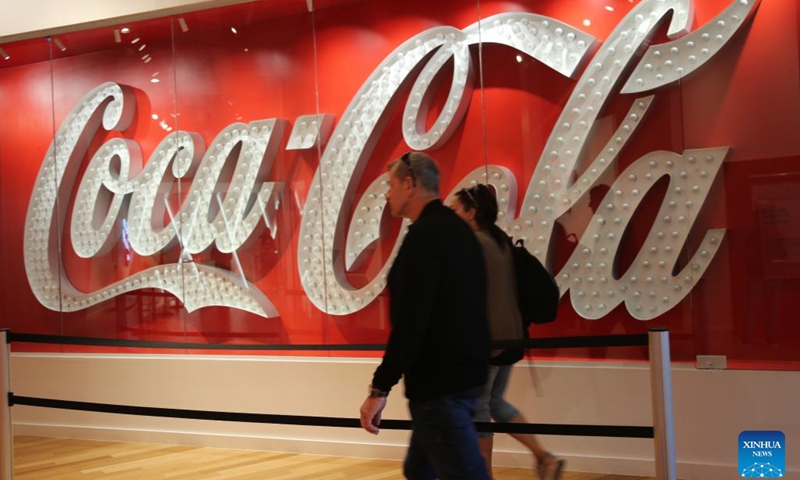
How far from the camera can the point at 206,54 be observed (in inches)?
227

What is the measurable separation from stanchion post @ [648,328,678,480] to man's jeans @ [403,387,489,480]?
71 cm

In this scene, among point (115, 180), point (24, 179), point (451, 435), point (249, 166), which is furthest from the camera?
point (24, 179)

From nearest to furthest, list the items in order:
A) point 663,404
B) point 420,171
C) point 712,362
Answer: point 420,171
point 663,404
point 712,362

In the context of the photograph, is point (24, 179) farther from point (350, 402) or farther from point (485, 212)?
point (485, 212)

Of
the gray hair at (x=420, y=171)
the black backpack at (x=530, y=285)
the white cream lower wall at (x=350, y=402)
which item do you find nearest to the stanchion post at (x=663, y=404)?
the gray hair at (x=420, y=171)

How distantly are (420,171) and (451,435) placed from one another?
2.55ft

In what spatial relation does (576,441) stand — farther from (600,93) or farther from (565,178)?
(600,93)

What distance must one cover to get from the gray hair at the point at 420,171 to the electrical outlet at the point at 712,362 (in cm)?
230

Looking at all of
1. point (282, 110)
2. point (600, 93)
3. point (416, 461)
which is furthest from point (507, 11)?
point (416, 461)

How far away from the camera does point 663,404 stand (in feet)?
9.30

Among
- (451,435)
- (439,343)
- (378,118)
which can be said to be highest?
(378,118)

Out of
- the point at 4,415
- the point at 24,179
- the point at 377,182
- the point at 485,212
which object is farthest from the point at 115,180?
the point at 485,212

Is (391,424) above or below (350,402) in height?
above

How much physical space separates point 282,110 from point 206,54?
0.72m
